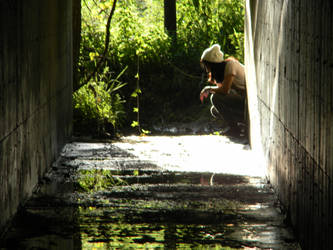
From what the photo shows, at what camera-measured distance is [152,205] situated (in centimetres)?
564

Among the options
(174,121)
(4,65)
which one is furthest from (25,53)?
(174,121)

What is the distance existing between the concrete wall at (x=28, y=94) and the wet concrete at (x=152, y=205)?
10.2 inches

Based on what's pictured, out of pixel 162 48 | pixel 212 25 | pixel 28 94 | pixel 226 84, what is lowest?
pixel 28 94

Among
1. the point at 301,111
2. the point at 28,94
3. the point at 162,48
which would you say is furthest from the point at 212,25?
the point at 301,111

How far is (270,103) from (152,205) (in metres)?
2.06

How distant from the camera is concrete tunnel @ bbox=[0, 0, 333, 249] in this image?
369cm

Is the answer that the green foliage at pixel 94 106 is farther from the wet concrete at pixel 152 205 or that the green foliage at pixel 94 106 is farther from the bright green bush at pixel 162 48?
the bright green bush at pixel 162 48

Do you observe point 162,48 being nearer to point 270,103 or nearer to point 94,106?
point 94,106

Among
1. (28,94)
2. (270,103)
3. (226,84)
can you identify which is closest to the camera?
(28,94)

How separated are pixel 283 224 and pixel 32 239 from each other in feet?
6.72

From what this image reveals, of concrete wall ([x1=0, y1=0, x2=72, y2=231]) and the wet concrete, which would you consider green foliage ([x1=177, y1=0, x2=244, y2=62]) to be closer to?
the wet concrete

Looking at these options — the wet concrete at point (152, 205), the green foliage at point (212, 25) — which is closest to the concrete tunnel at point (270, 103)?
the wet concrete at point (152, 205)

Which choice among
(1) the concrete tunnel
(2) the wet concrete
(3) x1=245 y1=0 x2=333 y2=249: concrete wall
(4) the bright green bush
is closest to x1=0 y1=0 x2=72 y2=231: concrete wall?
(1) the concrete tunnel

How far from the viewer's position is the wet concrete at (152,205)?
4.54 meters
